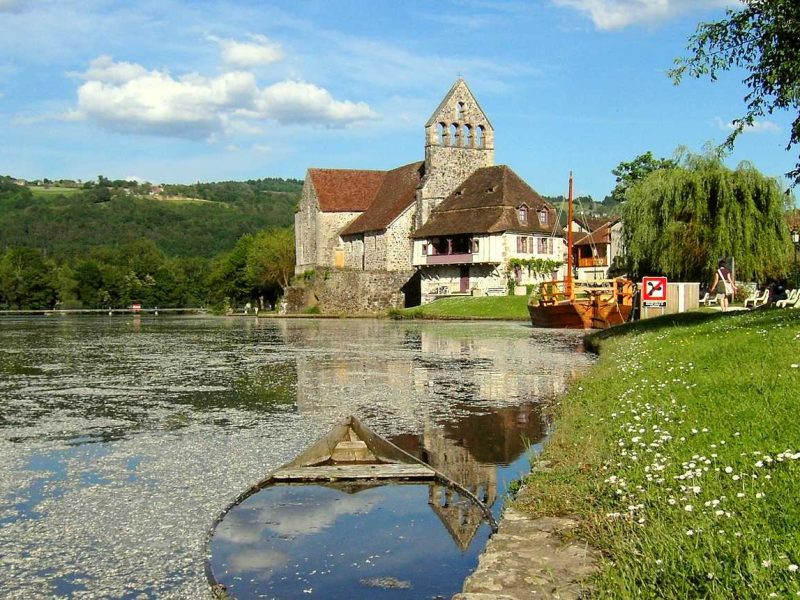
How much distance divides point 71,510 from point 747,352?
9.28 metres

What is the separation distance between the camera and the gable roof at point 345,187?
232ft

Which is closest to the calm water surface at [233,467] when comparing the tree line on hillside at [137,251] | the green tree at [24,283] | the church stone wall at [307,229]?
the church stone wall at [307,229]

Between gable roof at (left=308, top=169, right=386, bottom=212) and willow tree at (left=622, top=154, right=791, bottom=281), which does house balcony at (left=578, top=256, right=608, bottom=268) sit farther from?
willow tree at (left=622, top=154, right=791, bottom=281)

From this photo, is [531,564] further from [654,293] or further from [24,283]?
[24,283]

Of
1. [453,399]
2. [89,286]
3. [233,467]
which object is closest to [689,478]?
[233,467]

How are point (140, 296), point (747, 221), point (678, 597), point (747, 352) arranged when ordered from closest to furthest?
point (678, 597) → point (747, 352) → point (747, 221) → point (140, 296)

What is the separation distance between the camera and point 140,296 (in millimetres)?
118438

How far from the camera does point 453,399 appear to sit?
14.6 meters

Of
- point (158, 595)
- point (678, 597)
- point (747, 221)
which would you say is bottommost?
point (158, 595)

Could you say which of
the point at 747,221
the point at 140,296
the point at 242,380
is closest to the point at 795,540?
the point at 242,380

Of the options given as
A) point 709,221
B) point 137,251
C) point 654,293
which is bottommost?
point 654,293

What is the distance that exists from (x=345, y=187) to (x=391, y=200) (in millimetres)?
5705

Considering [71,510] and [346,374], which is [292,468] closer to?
[71,510]

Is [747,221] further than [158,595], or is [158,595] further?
[747,221]
